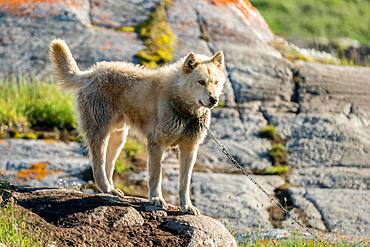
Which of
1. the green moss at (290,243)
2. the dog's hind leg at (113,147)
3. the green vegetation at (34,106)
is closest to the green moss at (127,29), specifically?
the green vegetation at (34,106)

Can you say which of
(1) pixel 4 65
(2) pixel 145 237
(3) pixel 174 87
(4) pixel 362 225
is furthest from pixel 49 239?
(1) pixel 4 65

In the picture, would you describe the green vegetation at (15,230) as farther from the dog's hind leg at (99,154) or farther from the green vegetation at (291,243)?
the green vegetation at (291,243)

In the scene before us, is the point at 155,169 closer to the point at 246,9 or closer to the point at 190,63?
the point at 190,63

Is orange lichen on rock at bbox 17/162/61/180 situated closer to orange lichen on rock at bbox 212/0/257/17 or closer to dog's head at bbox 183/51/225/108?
dog's head at bbox 183/51/225/108

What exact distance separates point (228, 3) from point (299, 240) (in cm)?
899

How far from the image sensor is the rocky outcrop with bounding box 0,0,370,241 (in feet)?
45.4

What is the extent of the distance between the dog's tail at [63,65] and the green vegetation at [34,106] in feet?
13.8

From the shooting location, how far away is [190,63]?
9367mm

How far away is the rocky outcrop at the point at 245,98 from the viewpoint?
1384cm

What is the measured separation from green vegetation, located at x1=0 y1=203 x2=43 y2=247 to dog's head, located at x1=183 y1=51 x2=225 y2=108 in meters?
2.19

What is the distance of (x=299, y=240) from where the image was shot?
9609 mm

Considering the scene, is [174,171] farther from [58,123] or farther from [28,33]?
[28,33]

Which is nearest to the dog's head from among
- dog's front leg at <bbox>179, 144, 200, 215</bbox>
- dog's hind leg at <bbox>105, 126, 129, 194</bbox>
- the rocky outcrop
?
dog's front leg at <bbox>179, 144, 200, 215</bbox>

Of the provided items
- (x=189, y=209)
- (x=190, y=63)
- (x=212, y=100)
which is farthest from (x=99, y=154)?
(x=212, y=100)
